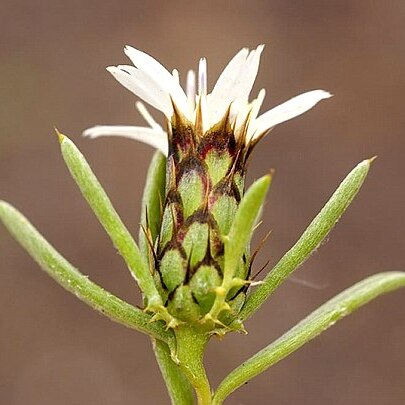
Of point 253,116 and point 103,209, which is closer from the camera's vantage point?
point 103,209

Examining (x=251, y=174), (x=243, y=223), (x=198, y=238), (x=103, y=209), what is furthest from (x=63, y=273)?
(x=251, y=174)

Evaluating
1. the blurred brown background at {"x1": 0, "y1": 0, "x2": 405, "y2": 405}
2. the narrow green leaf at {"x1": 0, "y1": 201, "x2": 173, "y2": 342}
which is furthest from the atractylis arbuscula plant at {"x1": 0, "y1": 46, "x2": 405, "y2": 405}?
the blurred brown background at {"x1": 0, "y1": 0, "x2": 405, "y2": 405}

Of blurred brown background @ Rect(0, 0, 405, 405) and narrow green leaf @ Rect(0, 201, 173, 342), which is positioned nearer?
narrow green leaf @ Rect(0, 201, 173, 342)

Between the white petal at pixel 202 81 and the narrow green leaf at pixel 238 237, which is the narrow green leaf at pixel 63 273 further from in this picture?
the white petal at pixel 202 81

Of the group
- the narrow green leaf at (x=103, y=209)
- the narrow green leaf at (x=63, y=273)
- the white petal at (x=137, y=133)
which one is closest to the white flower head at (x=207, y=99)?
the white petal at (x=137, y=133)

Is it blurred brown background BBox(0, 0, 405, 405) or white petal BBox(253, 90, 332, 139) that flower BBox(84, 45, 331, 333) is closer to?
white petal BBox(253, 90, 332, 139)

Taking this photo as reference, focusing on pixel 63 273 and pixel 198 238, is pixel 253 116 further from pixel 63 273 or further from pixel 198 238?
pixel 63 273

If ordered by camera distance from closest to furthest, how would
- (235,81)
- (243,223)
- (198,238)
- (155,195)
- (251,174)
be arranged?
(243,223)
(198,238)
(235,81)
(155,195)
(251,174)
